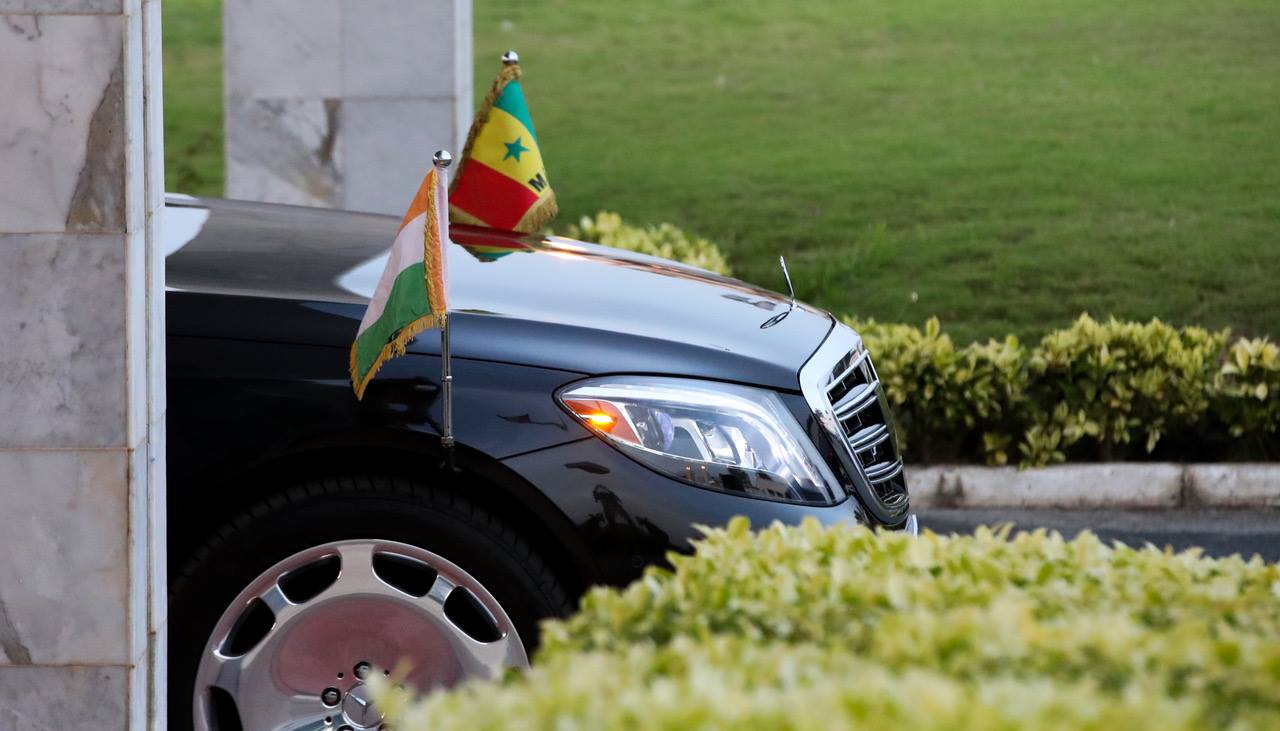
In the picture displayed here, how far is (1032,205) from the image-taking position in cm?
1174

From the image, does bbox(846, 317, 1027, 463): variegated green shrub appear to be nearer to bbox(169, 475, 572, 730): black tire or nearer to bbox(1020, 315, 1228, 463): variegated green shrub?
bbox(1020, 315, 1228, 463): variegated green shrub

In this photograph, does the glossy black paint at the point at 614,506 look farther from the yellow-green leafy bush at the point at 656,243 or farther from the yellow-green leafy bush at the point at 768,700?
the yellow-green leafy bush at the point at 656,243

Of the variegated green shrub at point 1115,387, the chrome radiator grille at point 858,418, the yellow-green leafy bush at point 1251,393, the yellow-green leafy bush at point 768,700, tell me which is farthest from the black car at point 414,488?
the yellow-green leafy bush at point 1251,393

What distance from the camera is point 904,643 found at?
2.17 metres

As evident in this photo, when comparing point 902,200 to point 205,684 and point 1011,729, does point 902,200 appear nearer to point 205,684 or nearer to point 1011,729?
point 205,684

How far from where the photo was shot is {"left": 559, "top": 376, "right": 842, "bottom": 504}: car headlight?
12.3 feet

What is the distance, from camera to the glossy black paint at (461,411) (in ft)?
12.1

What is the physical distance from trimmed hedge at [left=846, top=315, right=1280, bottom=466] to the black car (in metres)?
3.12

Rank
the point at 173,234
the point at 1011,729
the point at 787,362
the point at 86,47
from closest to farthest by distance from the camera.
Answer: the point at 1011,729 → the point at 86,47 → the point at 787,362 → the point at 173,234

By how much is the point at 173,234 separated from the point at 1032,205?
27.3 ft

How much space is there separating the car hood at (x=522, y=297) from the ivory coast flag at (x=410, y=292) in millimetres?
191

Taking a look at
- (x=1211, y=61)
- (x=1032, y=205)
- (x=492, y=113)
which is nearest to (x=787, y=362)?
(x=492, y=113)

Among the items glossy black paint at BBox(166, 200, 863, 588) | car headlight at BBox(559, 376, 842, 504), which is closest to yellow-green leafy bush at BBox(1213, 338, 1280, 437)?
glossy black paint at BBox(166, 200, 863, 588)

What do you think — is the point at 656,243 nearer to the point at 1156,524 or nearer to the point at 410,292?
the point at 1156,524
